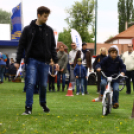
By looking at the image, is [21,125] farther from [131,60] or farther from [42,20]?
[131,60]

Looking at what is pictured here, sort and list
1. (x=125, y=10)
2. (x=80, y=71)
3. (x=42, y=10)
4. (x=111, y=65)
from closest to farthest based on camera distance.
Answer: (x=42, y=10) < (x=111, y=65) < (x=80, y=71) < (x=125, y=10)

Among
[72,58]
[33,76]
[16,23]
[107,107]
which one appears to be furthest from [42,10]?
[16,23]

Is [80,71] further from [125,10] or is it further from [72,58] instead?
[125,10]

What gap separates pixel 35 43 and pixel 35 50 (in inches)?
5.2

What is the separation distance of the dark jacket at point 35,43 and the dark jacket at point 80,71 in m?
6.50

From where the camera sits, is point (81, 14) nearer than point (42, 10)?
No

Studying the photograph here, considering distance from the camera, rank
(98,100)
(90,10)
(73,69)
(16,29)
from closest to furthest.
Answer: (98,100), (73,69), (16,29), (90,10)

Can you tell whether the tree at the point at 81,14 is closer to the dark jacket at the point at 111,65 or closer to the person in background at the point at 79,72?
the person in background at the point at 79,72

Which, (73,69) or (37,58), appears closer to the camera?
Result: (37,58)

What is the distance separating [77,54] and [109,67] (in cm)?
582

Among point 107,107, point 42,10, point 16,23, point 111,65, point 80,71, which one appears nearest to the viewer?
point 42,10

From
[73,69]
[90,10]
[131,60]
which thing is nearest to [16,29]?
[73,69]

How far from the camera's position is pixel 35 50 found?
6770 millimetres

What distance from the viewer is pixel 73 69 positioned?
46.9 feet
